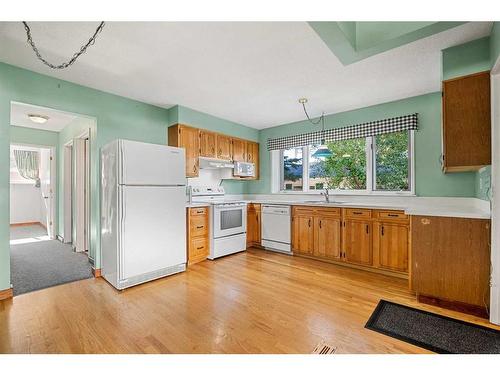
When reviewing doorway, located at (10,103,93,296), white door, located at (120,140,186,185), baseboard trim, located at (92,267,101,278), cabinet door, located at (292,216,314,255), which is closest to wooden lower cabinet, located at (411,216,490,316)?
cabinet door, located at (292,216,314,255)

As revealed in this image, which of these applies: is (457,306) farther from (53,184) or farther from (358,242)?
(53,184)

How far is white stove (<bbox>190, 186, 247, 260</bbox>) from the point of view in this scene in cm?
373

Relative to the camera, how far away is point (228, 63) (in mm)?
2469

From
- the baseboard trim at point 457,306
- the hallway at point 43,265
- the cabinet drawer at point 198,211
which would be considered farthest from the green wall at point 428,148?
the hallway at point 43,265

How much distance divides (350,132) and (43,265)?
5.00 m

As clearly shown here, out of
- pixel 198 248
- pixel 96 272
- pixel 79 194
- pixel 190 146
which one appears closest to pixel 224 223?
pixel 198 248

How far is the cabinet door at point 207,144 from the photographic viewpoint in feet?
13.4

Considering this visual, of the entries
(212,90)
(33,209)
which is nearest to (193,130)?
(212,90)

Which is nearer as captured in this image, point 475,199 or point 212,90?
point 475,199

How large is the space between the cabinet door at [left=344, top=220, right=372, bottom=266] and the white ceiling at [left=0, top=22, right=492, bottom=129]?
70.7 inches

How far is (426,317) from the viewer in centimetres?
206

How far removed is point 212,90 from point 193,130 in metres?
0.94
